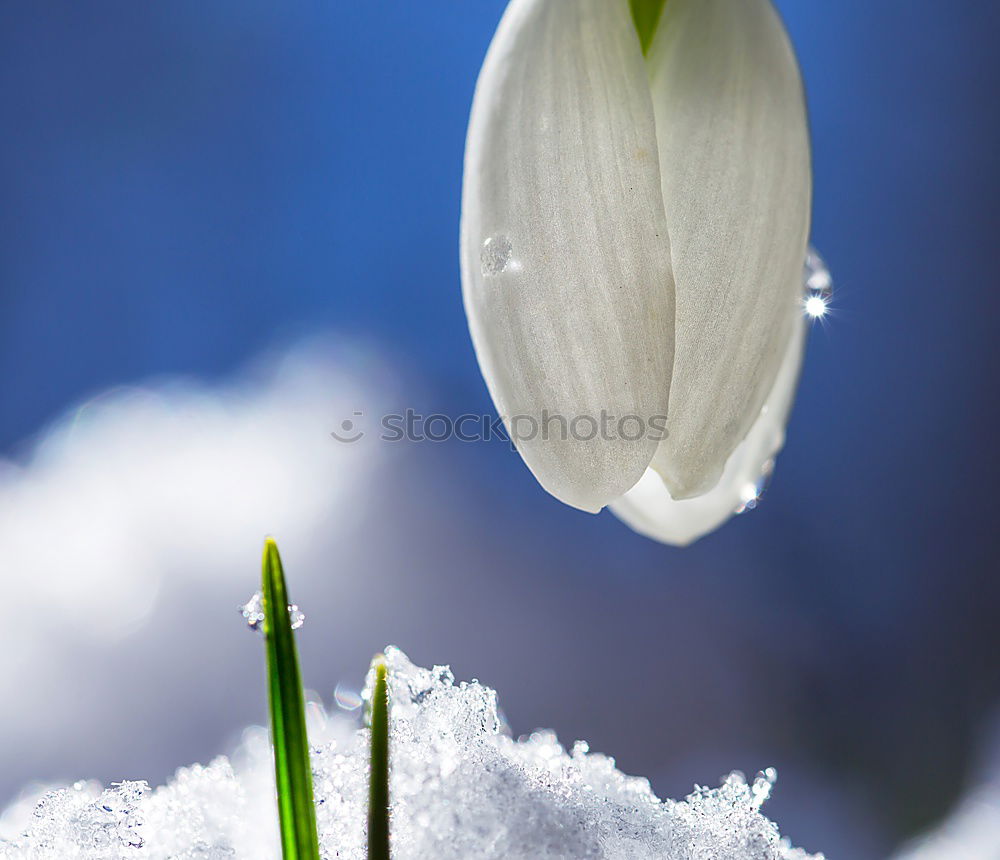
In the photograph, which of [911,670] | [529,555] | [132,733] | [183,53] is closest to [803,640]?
[911,670]

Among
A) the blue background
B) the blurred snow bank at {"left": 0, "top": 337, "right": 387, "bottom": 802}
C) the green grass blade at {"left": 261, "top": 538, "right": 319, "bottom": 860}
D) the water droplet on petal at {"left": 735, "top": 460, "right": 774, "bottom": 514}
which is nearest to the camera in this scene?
the green grass blade at {"left": 261, "top": 538, "right": 319, "bottom": 860}

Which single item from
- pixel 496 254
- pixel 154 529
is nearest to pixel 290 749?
pixel 496 254

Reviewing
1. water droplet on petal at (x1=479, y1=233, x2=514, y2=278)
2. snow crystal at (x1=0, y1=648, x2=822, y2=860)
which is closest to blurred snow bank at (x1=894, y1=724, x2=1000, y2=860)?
snow crystal at (x1=0, y1=648, x2=822, y2=860)

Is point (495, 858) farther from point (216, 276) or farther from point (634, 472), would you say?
point (216, 276)

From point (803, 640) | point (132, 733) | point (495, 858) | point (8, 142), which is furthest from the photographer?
point (803, 640)

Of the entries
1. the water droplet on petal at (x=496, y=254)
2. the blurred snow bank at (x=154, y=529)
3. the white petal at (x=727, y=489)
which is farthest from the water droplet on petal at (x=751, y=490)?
the blurred snow bank at (x=154, y=529)

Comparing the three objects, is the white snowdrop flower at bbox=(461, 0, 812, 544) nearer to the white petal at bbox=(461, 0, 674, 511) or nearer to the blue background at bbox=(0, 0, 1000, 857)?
the white petal at bbox=(461, 0, 674, 511)
